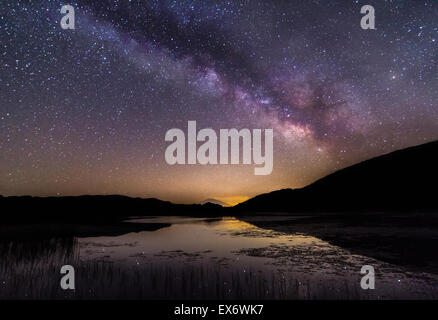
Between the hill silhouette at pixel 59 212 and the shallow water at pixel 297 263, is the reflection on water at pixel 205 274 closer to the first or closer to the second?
the shallow water at pixel 297 263

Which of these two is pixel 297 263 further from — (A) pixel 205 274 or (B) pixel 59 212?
(B) pixel 59 212

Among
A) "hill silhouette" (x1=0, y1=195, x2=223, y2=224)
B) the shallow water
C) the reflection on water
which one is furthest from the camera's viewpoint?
"hill silhouette" (x1=0, y1=195, x2=223, y2=224)

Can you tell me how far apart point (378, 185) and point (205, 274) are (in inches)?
6294

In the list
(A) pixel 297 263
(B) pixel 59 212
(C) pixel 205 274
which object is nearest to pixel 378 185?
(B) pixel 59 212

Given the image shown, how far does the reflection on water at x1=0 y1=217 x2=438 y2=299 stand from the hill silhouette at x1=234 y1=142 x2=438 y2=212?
109682mm

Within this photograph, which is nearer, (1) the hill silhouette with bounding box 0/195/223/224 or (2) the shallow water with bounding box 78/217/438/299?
(2) the shallow water with bounding box 78/217/438/299

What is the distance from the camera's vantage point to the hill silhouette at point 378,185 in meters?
130

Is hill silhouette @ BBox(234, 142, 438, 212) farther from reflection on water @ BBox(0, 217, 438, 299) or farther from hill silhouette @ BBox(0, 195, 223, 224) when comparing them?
reflection on water @ BBox(0, 217, 438, 299)

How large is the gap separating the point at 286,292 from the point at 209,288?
272cm

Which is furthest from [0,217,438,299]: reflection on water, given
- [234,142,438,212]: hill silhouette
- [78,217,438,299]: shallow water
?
[234,142,438,212]: hill silhouette

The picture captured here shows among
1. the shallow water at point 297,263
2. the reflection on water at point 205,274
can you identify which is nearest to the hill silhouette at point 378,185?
the shallow water at point 297,263

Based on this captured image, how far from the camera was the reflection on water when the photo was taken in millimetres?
10336

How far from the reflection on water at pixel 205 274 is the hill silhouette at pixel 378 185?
10968 cm
